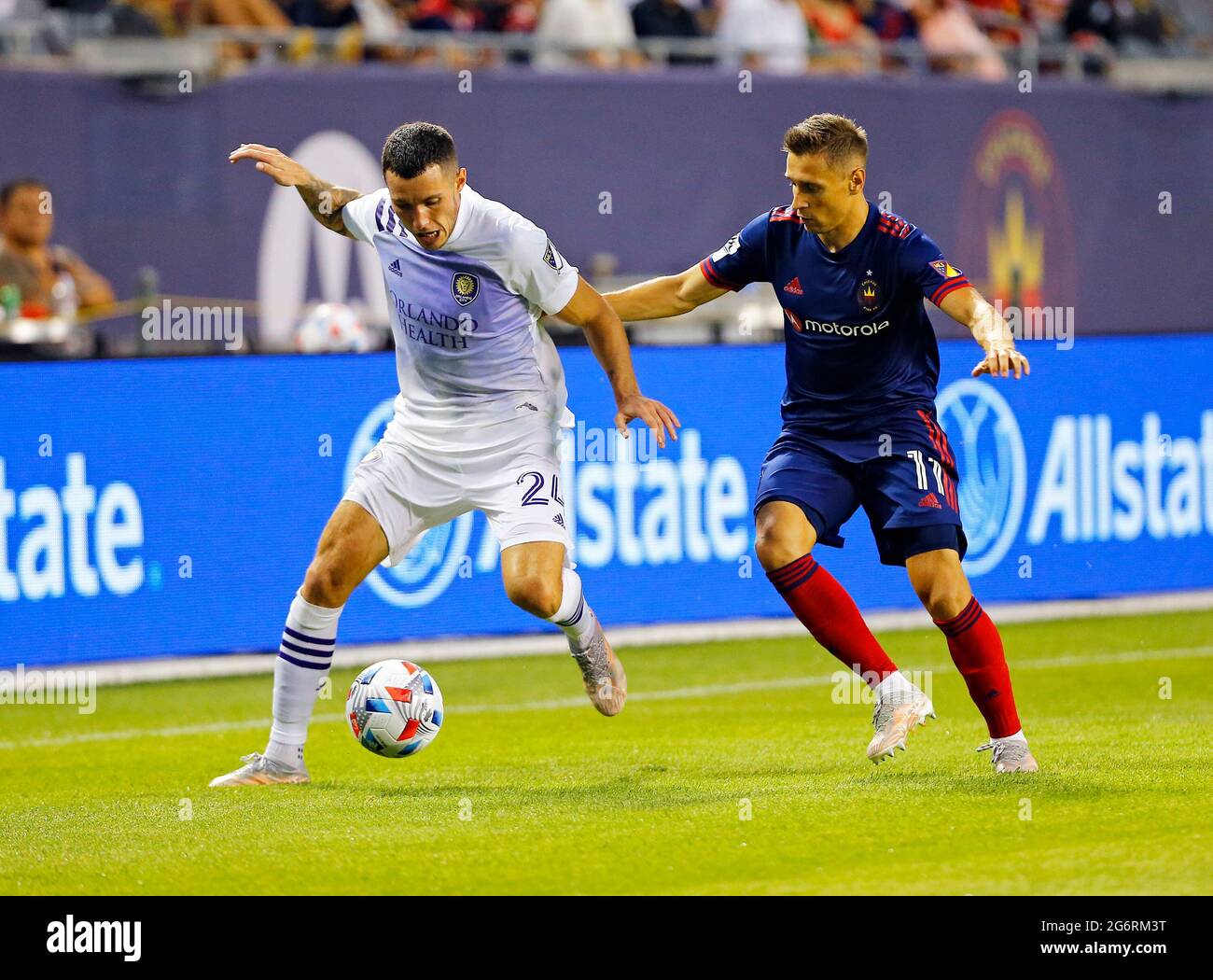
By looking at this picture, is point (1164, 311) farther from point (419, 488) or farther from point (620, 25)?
point (419, 488)

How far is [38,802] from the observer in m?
7.47

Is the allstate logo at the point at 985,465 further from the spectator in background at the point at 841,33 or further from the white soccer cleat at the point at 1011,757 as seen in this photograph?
the spectator in background at the point at 841,33

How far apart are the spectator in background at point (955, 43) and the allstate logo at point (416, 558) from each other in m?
8.49

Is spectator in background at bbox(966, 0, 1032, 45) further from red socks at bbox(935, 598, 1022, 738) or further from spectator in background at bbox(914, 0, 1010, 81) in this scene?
red socks at bbox(935, 598, 1022, 738)

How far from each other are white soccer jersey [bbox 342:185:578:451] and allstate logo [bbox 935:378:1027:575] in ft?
16.3

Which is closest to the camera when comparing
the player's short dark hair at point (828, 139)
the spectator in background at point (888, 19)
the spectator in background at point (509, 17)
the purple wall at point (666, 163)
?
the player's short dark hair at point (828, 139)

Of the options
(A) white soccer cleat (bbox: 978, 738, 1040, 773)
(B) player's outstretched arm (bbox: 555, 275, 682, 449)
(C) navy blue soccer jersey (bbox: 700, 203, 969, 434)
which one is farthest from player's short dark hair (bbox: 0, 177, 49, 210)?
(A) white soccer cleat (bbox: 978, 738, 1040, 773)

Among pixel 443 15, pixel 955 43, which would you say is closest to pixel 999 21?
pixel 955 43

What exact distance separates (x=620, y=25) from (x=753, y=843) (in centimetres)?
A: 1119

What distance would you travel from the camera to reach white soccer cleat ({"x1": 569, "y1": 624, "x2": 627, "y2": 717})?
786 cm

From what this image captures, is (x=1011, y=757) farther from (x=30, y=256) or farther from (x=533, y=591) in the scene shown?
(x=30, y=256)

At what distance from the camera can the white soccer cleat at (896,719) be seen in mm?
7223

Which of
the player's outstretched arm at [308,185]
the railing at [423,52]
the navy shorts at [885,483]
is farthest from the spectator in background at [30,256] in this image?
the navy shorts at [885,483]

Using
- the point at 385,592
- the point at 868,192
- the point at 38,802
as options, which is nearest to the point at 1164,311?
the point at 868,192
